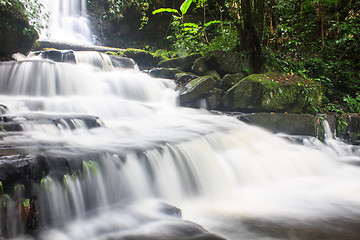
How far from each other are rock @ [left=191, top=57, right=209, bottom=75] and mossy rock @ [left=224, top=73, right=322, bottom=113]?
58.1 inches

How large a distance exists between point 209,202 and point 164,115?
3.09m

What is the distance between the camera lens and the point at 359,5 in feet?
25.3

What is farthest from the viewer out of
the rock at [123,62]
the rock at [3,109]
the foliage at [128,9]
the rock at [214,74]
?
the foliage at [128,9]

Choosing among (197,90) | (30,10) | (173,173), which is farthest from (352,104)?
(30,10)

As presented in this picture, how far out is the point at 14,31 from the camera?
7293mm

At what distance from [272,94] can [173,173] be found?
141 inches

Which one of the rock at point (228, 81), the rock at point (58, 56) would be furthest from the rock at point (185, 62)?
the rock at point (58, 56)

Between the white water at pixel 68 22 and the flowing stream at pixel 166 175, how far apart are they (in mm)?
7581

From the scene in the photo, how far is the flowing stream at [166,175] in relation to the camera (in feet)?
7.23

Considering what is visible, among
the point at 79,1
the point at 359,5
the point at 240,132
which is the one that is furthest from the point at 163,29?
the point at 240,132

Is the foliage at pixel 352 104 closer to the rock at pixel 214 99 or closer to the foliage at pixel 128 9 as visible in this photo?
the rock at pixel 214 99

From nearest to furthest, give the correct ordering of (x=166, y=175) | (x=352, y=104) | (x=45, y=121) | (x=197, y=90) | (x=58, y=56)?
(x=166, y=175) < (x=45, y=121) < (x=197, y=90) < (x=352, y=104) < (x=58, y=56)

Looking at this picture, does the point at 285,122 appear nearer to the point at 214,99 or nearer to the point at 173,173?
the point at 214,99

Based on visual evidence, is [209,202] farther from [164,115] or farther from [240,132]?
[164,115]
